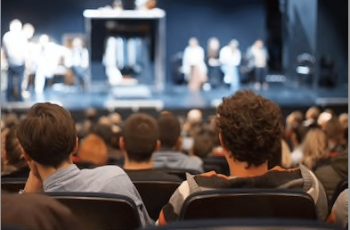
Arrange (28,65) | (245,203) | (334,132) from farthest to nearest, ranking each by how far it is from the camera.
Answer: (28,65) → (334,132) → (245,203)

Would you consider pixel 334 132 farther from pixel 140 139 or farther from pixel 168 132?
pixel 140 139

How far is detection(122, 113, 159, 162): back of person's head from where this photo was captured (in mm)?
3611

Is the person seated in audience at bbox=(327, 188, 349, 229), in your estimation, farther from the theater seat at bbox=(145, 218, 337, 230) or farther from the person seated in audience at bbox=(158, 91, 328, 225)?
the theater seat at bbox=(145, 218, 337, 230)

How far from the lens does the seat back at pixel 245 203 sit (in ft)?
7.25

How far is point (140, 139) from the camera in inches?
143

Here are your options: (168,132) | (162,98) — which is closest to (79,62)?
(162,98)

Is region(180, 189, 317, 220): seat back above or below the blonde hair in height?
above

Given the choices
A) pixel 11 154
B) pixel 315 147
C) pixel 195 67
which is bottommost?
pixel 195 67

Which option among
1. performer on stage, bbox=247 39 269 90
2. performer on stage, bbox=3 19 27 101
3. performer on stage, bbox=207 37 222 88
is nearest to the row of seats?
performer on stage, bbox=3 19 27 101

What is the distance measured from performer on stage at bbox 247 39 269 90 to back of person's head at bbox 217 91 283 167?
12.1 meters

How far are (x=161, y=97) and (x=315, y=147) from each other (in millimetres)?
8612

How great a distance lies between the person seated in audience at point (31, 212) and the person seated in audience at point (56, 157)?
25.8 inches

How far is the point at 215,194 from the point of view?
221 centimetres

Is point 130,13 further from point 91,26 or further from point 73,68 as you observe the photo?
point 73,68
